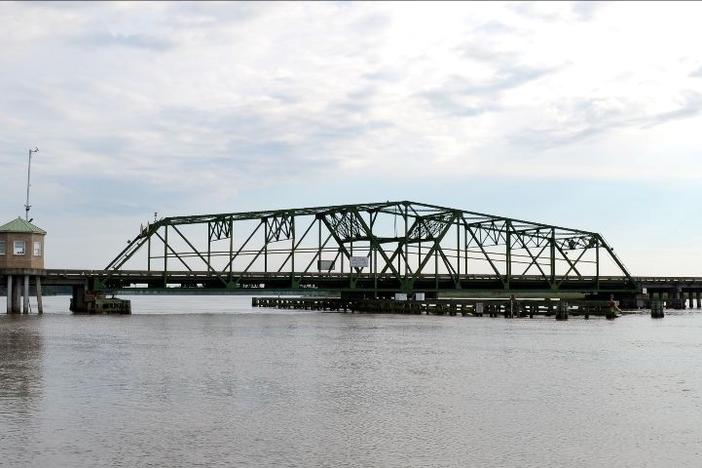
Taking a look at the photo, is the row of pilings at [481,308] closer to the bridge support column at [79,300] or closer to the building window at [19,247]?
the bridge support column at [79,300]

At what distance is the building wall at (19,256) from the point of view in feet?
320

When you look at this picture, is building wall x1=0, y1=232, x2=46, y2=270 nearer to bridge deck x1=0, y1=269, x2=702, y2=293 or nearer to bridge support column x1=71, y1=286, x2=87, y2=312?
bridge deck x1=0, y1=269, x2=702, y2=293

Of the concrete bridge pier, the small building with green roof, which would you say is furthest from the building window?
the concrete bridge pier

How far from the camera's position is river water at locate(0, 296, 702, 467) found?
22469 mm

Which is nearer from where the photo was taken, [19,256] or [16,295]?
[19,256]

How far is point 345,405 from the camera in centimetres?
3052

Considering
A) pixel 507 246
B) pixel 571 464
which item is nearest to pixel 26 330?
pixel 571 464

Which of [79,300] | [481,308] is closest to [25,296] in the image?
[79,300]

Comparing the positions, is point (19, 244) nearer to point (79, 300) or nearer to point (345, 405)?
point (79, 300)

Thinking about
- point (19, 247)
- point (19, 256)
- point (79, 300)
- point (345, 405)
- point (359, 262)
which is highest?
point (19, 247)

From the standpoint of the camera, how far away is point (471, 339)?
6725cm

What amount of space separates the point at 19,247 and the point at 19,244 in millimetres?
352

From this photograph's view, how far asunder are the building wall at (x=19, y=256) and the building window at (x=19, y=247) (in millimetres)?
328

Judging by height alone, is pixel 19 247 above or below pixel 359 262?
above
